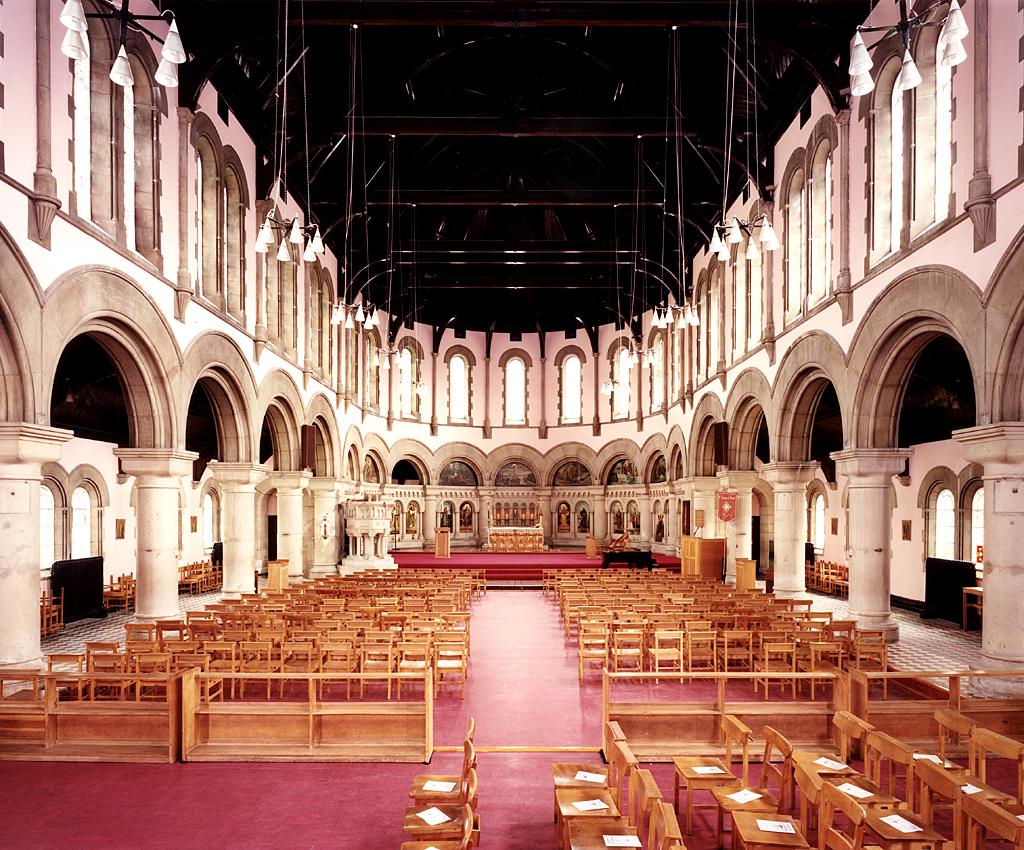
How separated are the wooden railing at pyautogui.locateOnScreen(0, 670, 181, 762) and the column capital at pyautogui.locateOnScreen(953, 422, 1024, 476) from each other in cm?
1007

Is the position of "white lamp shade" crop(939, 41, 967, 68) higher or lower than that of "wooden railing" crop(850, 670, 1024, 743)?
higher

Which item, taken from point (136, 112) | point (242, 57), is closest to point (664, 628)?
point (136, 112)

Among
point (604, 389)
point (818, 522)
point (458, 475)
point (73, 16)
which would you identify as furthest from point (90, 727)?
point (458, 475)

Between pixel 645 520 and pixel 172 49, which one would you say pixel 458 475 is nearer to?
pixel 645 520

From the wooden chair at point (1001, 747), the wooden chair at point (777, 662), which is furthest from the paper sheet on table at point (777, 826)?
the wooden chair at point (777, 662)

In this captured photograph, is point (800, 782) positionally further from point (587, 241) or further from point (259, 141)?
point (587, 241)

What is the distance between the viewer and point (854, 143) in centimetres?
1487

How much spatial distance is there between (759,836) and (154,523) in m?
11.7

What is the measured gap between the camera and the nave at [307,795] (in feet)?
21.1

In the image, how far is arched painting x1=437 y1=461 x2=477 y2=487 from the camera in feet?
121

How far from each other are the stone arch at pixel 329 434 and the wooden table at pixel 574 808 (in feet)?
64.0

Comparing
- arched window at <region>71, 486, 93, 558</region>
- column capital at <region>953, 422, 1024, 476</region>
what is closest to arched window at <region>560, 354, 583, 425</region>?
arched window at <region>71, 486, 93, 558</region>

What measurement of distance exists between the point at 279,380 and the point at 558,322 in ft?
62.8

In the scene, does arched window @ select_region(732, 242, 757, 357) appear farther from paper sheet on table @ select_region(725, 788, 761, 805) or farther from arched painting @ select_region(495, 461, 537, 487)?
paper sheet on table @ select_region(725, 788, 761, 805)
